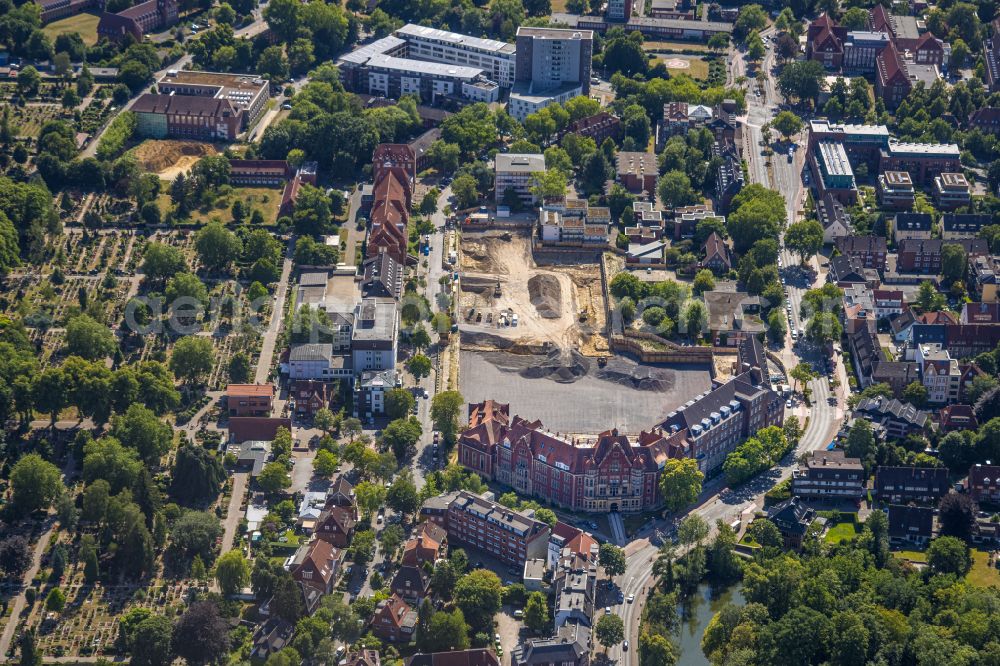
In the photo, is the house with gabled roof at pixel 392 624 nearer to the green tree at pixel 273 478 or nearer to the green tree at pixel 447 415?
the green tree at pixel 273 478

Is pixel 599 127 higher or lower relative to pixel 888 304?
higher

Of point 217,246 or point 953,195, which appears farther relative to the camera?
point 953,195

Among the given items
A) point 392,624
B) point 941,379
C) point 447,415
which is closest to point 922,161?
point 941,379

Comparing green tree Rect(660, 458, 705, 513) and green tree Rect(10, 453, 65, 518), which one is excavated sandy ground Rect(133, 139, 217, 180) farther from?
green tree Rect(660, 458, 705, 513)

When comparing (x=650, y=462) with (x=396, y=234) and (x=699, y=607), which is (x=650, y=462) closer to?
(x=699, y=607)

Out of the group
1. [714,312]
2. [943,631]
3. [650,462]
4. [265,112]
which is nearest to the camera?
[943,631]

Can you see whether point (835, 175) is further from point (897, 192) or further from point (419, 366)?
point (419, 366)

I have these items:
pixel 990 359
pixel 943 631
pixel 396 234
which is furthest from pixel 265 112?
pixel 943 631
